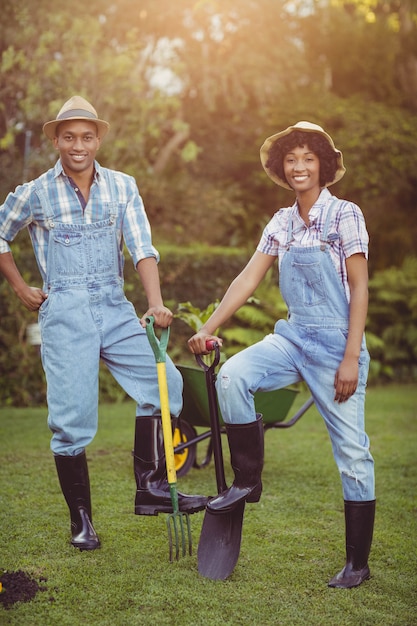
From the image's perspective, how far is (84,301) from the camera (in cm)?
356

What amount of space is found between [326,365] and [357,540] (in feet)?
2.36

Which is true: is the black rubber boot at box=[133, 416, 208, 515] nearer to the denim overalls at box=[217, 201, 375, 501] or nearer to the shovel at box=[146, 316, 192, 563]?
the shovel at box=[146, 316, 192, 563]

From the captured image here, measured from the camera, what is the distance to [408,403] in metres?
8.27

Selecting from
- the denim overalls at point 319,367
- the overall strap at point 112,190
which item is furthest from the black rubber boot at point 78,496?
the overall strap at point 112,190

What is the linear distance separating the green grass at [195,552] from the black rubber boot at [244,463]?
0.33m

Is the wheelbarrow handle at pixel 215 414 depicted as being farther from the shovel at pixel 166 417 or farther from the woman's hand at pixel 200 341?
the shovel at pixel 166 417

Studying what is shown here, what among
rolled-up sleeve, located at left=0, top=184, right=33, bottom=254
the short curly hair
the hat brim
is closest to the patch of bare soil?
rolled-up sleeve, located at left=0, top=184, right=33, bottom=254

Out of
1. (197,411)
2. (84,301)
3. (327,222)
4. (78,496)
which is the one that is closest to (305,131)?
(327,222)

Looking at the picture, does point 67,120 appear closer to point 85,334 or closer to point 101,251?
point 101,251

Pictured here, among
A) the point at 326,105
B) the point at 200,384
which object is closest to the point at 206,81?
the point at 326,105

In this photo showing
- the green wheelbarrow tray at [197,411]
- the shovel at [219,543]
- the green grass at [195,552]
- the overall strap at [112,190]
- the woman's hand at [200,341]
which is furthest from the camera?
the green wheelbarrow tray at [197,411]

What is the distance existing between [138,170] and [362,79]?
513cm

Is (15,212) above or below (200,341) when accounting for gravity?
above

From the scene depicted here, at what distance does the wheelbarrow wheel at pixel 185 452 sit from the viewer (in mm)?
5125
